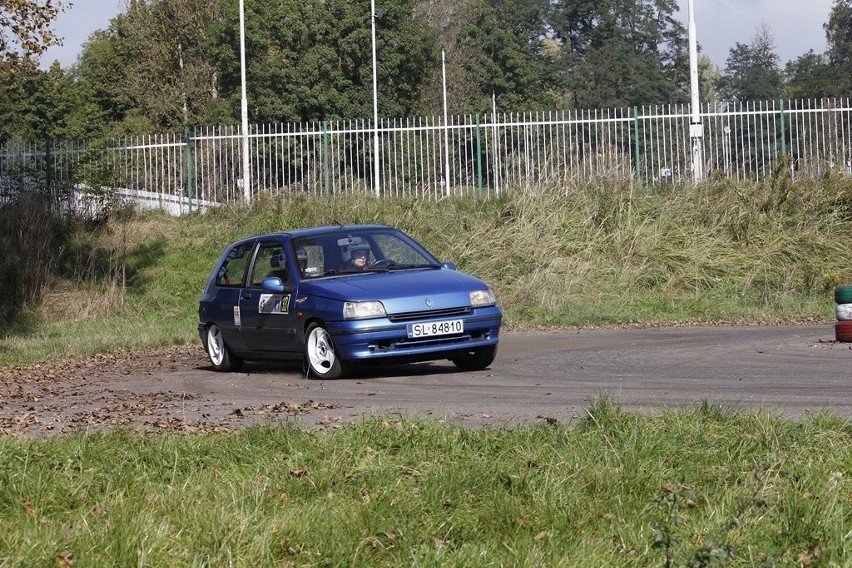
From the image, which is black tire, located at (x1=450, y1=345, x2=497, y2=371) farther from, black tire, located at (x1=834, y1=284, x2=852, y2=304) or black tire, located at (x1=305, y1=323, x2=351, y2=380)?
black tire, located at (x1=834, y1=284, x2=852, y2=304)

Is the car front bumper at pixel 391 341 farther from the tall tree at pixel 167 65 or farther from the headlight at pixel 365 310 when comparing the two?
the tall tree at pixel 167 65

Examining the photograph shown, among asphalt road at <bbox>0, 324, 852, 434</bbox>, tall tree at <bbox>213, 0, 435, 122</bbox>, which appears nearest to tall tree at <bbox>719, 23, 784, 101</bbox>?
tall tree at <bbox>213, 0, 435, 122</bbox>

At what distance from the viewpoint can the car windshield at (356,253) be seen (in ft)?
47.4

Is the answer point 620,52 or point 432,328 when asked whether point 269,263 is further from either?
point 620,52

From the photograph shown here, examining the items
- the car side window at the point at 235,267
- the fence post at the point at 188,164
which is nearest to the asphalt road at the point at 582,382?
the car side window at the point at 235,267

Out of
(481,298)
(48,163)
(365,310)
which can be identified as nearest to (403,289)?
(365,310)

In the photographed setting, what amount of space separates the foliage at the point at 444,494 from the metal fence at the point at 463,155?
21.3 metres

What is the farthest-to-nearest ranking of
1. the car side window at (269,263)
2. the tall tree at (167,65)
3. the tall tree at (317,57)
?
the tall tree at (167,65)
the tall tree at (317,57)
the car side window at (269,263)

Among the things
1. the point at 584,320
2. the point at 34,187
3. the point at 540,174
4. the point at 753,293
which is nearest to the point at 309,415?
the point at 584,320

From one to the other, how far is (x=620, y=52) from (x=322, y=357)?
305 ft

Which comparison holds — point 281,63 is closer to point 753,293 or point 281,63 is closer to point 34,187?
point 34,187

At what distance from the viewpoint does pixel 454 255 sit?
27.5 metres

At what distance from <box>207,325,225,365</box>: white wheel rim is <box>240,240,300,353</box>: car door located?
2.11 ft

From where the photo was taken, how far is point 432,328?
1323 cm
